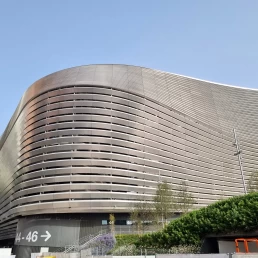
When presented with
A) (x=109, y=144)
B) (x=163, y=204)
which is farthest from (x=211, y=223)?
(x=109, y=144)

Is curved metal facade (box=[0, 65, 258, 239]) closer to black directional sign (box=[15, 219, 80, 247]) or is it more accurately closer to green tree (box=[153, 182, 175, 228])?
black directional sign (box=[15, 219, 80, 247])

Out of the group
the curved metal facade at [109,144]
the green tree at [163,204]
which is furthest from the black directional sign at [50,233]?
the green tree at [163,204]

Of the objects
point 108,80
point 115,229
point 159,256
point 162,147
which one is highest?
point 108,80

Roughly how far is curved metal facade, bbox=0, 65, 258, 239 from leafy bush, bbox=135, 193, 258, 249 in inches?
1221

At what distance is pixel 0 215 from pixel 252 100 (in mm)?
91915

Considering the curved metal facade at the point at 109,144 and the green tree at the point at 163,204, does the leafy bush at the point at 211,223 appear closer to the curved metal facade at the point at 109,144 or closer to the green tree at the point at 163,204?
the green tree at the point at 163,204

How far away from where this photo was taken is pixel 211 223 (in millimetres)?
21766

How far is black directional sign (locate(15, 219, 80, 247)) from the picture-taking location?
168 feet

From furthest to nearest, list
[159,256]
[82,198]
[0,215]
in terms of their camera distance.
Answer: [0,215]
[82,198]
[159,256]

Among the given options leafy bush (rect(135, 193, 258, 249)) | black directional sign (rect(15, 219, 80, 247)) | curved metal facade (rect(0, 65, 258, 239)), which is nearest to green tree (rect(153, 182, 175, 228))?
curved metal facade (rect(0, 65, 258, 239))

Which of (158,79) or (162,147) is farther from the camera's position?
(158,79)

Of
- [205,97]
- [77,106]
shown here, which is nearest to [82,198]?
[77,106]

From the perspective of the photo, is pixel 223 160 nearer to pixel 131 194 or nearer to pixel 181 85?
pixel 181 85

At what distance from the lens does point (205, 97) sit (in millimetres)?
86875
